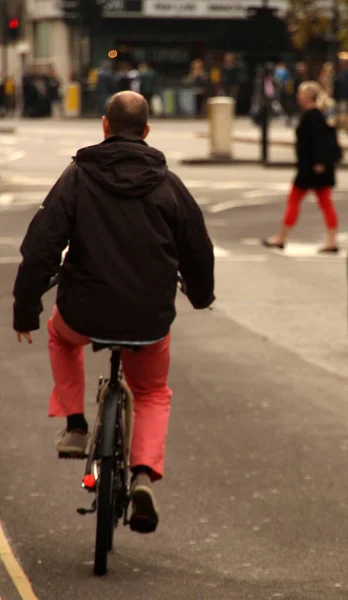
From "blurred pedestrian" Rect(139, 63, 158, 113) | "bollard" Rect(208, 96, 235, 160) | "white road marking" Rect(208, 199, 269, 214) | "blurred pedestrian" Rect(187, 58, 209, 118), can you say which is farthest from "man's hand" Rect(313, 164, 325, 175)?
"blurred pedestrian" Rect(187, 58, 209, 118)

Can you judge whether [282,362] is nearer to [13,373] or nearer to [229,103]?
[13,373]

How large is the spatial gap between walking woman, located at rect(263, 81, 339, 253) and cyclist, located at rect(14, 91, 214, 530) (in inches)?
420

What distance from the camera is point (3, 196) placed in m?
22.3

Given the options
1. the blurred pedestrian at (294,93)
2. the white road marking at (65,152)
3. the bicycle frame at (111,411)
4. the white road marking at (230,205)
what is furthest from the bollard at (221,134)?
the bicycle frame at (111,411)

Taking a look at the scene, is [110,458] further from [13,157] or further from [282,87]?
[282,87]

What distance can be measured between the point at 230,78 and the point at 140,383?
48257 mm

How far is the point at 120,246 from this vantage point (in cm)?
517

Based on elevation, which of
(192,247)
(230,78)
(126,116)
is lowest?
(230,78)

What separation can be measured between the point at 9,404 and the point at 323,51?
190 feet

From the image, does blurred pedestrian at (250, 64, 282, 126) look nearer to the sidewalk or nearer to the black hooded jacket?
the sidewalk

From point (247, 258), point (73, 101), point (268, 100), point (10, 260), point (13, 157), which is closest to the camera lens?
point (10, 260)

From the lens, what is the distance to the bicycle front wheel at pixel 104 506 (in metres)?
5.03

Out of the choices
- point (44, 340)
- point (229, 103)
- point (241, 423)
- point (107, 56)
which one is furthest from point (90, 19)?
point (241, 423)

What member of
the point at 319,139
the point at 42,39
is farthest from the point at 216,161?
the point at 42,39
